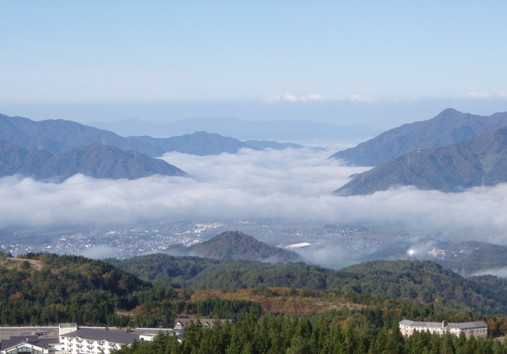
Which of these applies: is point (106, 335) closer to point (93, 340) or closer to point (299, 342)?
point (93, 340)

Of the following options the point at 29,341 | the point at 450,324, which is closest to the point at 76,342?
the point at 29,341

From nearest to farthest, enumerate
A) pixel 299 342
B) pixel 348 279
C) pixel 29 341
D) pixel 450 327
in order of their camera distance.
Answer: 1. pixel 299 342
2. pixel 29 341
3. pixel 450 327
4. pixel 348 279

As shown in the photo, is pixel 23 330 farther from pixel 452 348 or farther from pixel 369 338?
pixel 452 348

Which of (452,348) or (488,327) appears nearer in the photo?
(452,348)

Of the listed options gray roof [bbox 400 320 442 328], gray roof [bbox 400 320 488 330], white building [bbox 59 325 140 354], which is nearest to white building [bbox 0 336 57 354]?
white building [bbox 59 325 140 354]

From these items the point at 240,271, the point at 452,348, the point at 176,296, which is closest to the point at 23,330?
the point at 176,296

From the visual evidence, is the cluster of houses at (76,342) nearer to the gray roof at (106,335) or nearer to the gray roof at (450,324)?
the gray roof at (106,335)
